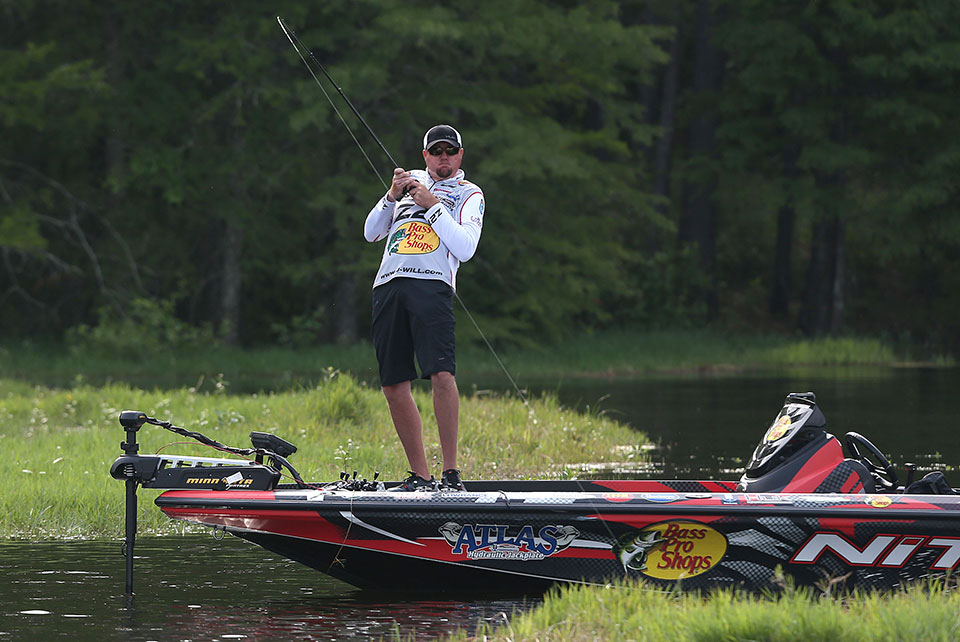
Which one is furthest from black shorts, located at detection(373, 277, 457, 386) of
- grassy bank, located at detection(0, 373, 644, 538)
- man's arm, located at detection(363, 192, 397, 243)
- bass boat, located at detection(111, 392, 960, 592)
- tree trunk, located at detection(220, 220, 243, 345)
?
tree trunk, located at detection(220, 220, 243, 345)

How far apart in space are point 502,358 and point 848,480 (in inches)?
758

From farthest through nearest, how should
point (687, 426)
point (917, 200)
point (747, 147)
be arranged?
point (747, 147)
point (917, 200)
point (687, 426)

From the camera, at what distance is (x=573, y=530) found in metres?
6.86

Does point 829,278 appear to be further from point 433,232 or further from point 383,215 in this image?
point 433,232

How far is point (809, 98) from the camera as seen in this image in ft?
98.2

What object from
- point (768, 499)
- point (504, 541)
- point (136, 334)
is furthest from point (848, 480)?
point (136, 334)

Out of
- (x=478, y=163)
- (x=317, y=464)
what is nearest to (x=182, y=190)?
(x=478, y=163)

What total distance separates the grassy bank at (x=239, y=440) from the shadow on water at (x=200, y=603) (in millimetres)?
771

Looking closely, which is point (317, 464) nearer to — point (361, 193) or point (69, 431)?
point (69, 431)

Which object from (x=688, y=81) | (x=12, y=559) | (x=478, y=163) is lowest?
(x=12, y=559)

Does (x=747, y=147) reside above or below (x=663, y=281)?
above

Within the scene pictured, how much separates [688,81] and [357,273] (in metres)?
15.8

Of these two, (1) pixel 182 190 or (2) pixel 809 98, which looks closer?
(1) pixel 182 190

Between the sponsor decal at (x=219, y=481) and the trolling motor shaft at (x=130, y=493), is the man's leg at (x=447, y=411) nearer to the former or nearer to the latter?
the sponsor decal at (x=219, y=481)
